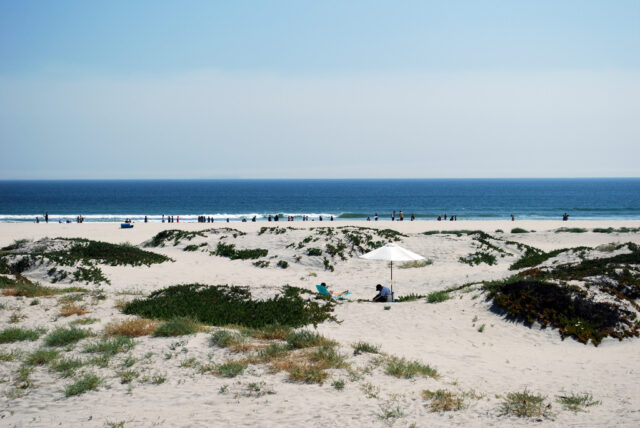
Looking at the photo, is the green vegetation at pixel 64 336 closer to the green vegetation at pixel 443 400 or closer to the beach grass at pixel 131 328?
the beach grass at pixel 131 328

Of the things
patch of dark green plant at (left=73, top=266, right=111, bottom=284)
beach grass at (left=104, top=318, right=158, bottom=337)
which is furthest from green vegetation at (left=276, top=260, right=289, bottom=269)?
beach grass at (left=104, top=318, right=158, bottom=337)

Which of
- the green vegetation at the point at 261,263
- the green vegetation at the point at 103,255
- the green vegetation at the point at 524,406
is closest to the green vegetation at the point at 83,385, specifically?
the green vegetation at the point at 524,406

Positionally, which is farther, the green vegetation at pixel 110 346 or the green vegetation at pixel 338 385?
the green vegetation at pixel 110 346

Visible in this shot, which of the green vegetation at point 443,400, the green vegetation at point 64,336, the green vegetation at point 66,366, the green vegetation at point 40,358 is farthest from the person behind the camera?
the green vegetation at point 64,336

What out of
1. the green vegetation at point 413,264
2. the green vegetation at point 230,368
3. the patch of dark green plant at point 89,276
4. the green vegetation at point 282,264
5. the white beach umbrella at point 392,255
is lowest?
the green vegetation at point 413,264

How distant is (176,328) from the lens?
11109 mm

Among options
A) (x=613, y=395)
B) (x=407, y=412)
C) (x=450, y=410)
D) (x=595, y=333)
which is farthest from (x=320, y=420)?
(x=595, y=333)

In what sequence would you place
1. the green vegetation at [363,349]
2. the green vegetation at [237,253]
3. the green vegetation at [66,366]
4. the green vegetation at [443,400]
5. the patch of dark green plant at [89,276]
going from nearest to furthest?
1. the green vegetation at [443,400]
2. the green vegetation at [66,366]
3. the green vegetation at [363,349]
4. the patch of dark green plant at [89,276]
5. the green vegetation at [237,253]

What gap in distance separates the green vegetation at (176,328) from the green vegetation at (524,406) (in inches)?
273

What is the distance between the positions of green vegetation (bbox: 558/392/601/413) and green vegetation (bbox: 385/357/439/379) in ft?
Answer: 6.82

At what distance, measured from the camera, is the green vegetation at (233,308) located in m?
12.8

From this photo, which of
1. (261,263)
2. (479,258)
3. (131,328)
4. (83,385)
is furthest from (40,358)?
(479,258)

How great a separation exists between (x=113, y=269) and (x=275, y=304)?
12903 millimetres

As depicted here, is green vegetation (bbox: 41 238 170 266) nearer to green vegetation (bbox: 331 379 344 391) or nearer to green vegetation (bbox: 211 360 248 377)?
green vegetation (bbox: 211 360 248 377)
